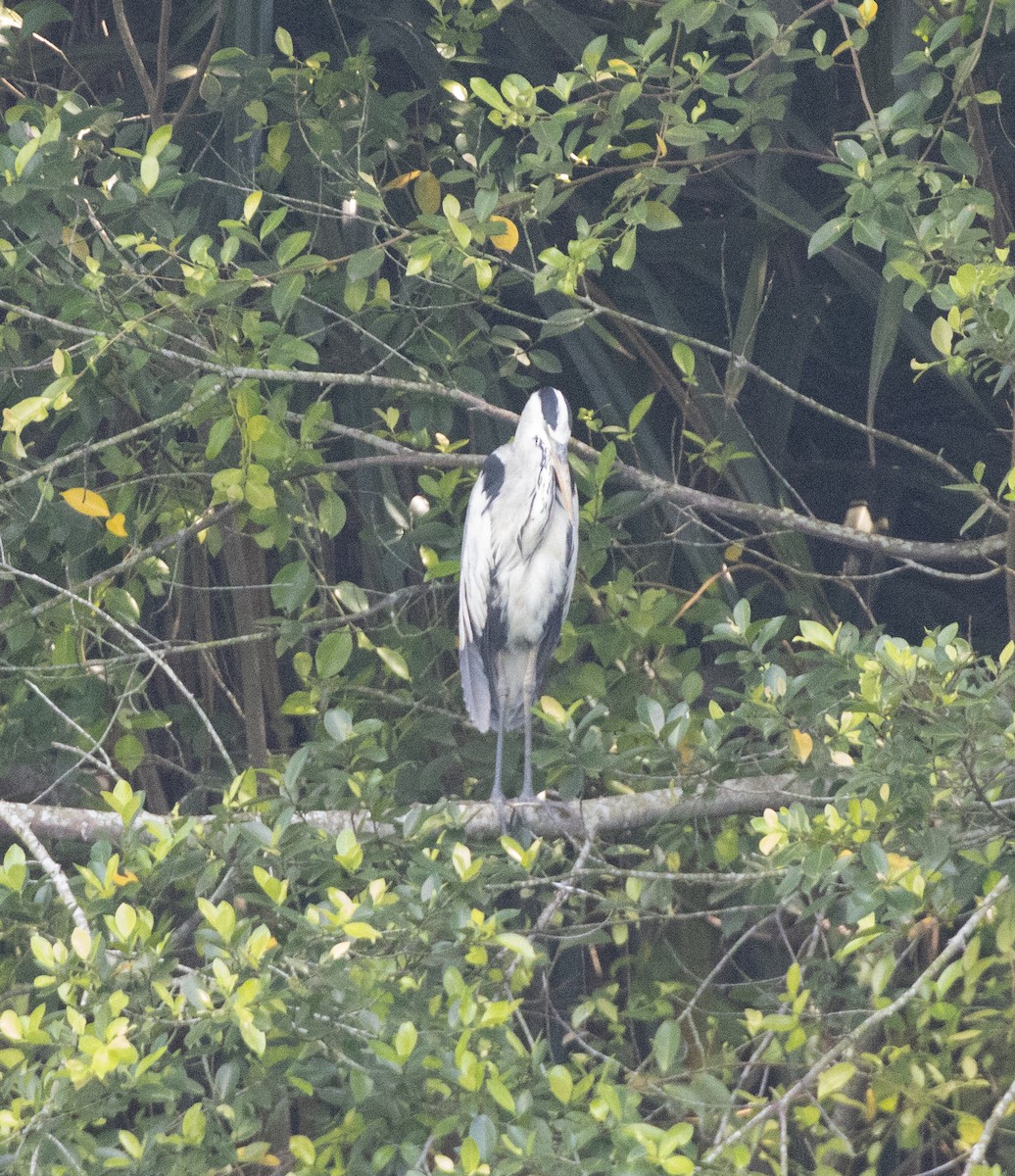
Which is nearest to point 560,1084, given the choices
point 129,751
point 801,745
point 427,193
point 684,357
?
point 801,745

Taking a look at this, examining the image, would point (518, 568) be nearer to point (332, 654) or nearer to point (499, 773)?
point (499, 773)

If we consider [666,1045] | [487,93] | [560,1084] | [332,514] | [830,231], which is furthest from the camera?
[332,514]

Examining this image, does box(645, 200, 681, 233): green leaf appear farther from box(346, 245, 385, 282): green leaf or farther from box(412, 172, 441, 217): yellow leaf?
box(412, 172, 441, 217): yellow leaf

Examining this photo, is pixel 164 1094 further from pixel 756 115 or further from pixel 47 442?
pixel 47 442

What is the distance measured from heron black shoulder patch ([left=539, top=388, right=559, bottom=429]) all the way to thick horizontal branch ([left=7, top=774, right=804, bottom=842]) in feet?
2.34

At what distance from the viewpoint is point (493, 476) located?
279 centimetres

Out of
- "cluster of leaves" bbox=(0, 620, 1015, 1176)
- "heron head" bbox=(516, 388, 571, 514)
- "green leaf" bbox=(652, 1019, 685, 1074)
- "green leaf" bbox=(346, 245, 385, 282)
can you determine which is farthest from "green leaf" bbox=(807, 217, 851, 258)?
"green leaf" bbox=(652, 1019, 685, 1074)

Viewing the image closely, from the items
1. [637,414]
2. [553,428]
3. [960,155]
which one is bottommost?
[553,428]

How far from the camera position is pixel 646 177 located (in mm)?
2176

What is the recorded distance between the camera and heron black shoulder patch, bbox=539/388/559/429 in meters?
2.77

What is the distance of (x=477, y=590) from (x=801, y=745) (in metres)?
1.06

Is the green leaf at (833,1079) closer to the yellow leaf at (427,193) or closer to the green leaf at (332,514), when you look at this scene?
the green leaf at (332,514)

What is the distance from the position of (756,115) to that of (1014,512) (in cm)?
72

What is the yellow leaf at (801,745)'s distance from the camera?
195cm
